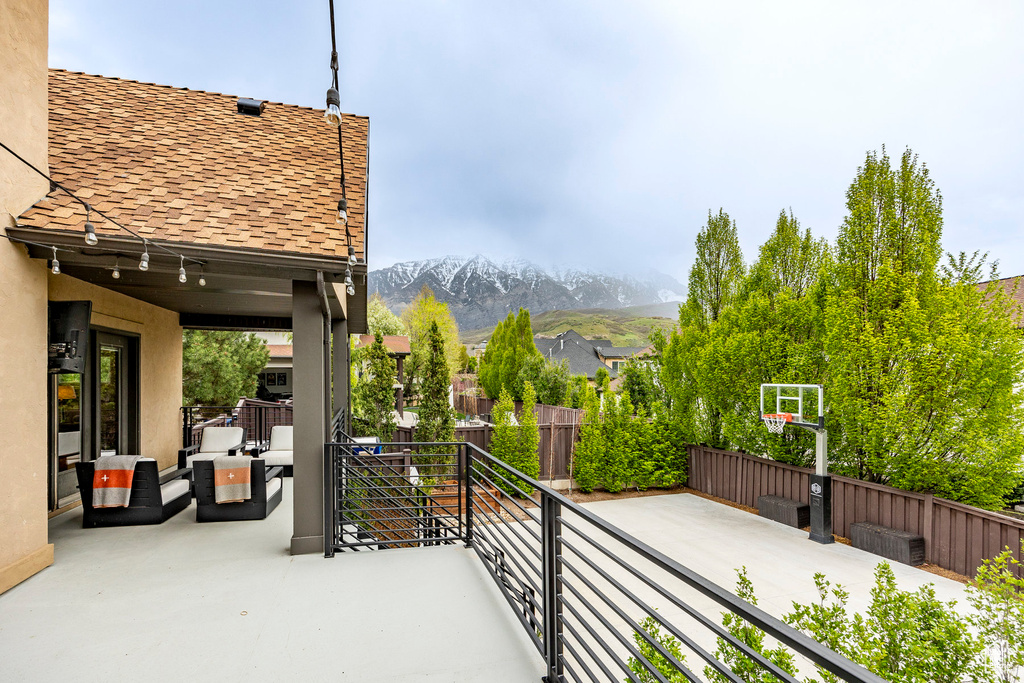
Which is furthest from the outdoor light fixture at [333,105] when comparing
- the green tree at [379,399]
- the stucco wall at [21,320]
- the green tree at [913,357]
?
the green tree at [379,399]

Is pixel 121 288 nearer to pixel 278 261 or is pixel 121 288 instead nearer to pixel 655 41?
pixel 278 261

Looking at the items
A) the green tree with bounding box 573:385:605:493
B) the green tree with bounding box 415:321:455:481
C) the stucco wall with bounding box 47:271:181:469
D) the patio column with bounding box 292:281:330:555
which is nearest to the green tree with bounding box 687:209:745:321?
the green tree with bounding box 573:385:605:493

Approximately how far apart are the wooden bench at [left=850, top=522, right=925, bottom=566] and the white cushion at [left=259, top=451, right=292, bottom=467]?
8533 mm

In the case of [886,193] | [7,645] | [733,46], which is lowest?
[7,645]

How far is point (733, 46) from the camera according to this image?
46281 mm

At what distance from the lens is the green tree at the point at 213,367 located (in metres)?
14.8

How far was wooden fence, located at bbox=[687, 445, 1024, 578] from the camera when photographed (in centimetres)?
617

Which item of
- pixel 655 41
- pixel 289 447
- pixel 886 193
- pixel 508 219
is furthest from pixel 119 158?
pixel 508 219

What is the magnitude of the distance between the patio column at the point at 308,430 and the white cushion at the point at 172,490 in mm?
1999

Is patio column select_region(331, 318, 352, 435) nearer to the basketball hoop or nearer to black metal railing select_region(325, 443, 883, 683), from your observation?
black metal railing select_region(325, 443, 883, 683)

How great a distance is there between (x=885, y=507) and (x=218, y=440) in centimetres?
1001

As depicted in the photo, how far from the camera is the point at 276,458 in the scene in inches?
301

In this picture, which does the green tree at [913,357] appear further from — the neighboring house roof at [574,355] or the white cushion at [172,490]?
the neighboring house roof at [574,355]

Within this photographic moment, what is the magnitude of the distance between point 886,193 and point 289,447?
34.8 ft
